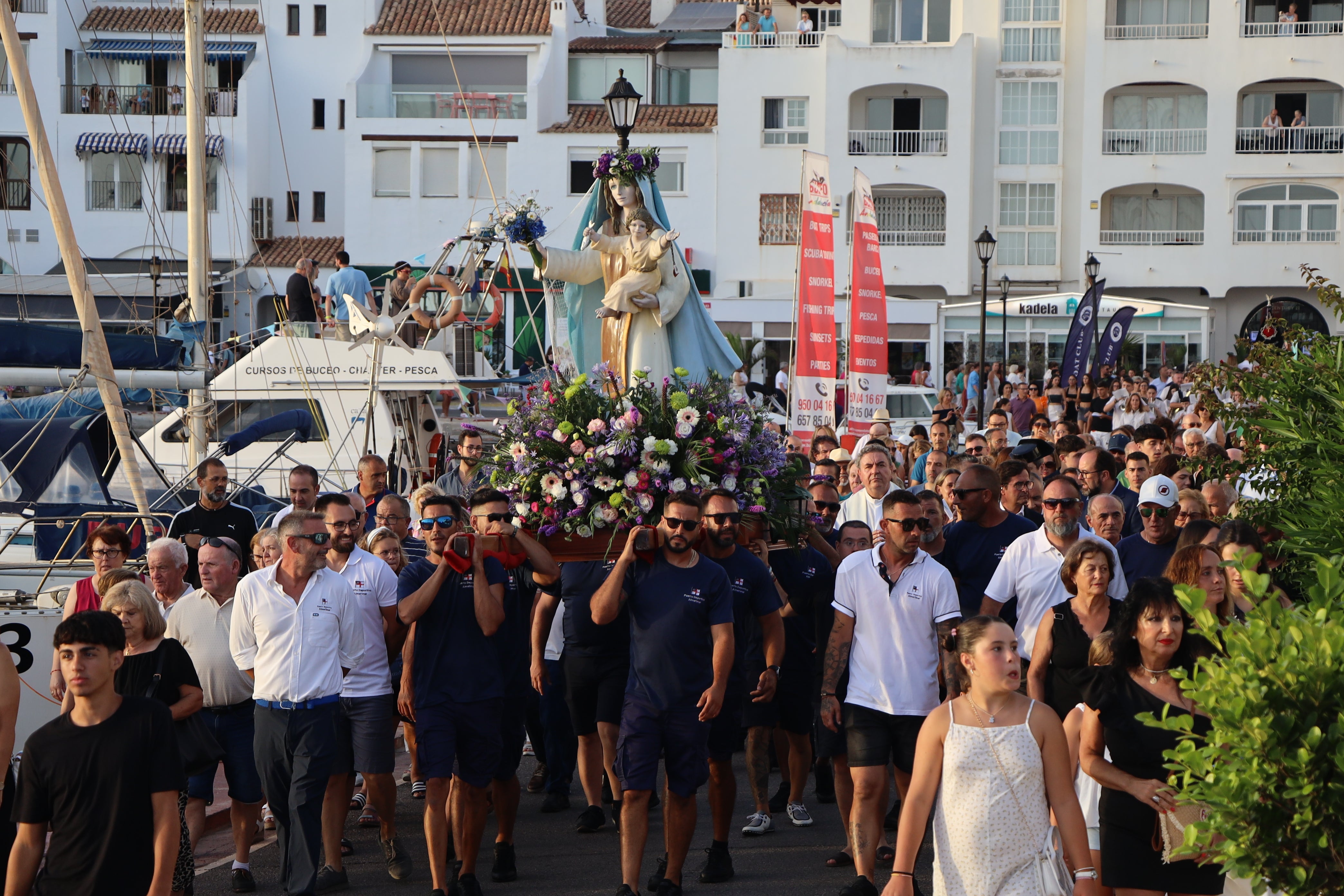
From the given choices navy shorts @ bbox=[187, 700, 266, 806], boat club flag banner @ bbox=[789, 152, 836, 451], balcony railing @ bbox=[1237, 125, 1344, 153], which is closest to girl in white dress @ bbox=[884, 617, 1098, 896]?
navy shorts @ bbox=[187, 700, 266, 806]

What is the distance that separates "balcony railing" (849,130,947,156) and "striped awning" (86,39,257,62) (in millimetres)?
18403

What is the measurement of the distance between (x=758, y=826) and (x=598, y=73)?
40760 mm

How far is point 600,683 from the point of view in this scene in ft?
27.5

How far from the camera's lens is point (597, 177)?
10.8 metres

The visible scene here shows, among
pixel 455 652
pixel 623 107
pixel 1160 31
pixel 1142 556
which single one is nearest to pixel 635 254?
pixel 623 107

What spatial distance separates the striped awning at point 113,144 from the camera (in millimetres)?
44312

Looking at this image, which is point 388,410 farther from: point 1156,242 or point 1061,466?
point 1156,242

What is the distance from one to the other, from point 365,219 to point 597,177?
35520 millimetres

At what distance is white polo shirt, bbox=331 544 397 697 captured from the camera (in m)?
7.72

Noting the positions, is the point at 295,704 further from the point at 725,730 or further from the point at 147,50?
the point at 147,50

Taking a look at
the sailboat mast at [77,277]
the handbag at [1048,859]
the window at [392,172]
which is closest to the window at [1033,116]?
the window at [392,172]

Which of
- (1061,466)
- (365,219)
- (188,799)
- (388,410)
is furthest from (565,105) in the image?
(188,799)

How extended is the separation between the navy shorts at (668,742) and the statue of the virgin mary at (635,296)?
4.20 metres

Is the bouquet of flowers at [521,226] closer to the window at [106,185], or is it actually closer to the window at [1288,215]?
the window at [1288,215]
